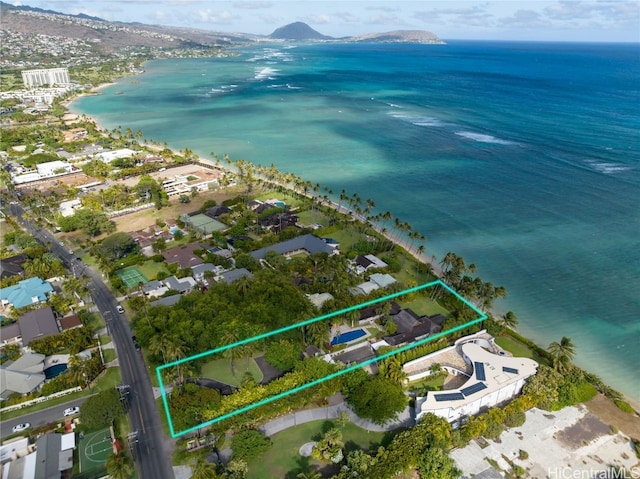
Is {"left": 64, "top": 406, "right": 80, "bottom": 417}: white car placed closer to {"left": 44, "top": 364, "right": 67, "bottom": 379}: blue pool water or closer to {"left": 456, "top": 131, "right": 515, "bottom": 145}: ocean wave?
{"left": 44, "top": 364, "right": 67, "bottom": 379}: blue pool water

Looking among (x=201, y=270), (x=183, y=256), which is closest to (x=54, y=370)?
(x=201, y=270)

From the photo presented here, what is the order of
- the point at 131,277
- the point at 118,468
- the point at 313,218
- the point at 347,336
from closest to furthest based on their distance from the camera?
the point at 118,468
the point at 347,336
the point at 131,277
the point at 313,218

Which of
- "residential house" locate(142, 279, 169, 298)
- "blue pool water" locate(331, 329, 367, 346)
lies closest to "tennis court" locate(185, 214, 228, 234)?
"residential house" locate(142, 279, 169, 298)

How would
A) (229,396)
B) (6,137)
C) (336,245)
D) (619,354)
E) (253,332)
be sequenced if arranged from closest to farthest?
(229,396)
(253,332)
(619,354)
(336,245)
(6,137)

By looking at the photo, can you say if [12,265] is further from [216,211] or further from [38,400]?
[216,211]

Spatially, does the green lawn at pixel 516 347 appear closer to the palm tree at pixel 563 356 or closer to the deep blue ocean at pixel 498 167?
the deep blue ocean at pixel 498 167

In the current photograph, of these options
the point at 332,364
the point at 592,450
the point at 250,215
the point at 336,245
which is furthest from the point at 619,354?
the point at 250,215

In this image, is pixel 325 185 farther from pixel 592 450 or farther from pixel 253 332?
pixel 592 450
